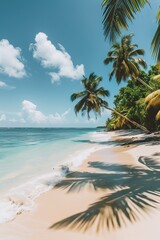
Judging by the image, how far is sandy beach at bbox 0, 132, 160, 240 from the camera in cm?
346

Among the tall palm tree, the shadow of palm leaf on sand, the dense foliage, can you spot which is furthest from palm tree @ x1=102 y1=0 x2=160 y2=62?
the dense foliage

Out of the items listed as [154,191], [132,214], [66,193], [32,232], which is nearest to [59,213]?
[32,232]

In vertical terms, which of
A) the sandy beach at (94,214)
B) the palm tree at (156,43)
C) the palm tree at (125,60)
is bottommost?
the sandy beach at (94,214)

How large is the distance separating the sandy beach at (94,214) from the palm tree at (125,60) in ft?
51.3

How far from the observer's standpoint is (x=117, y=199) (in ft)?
15.8

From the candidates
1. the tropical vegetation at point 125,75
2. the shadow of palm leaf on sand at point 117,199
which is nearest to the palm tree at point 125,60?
the tropical vegetation at point 125,75

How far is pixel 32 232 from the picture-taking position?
3.65 m

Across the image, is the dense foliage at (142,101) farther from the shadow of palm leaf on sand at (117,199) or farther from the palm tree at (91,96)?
the shadow of palm leaf on sand at (117,199)

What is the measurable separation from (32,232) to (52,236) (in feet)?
1.44

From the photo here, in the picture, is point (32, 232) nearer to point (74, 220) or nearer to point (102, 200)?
point (74, 220)

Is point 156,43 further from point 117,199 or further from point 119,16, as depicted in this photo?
point 117,199

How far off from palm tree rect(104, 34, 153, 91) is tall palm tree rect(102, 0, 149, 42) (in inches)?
607

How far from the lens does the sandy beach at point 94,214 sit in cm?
346

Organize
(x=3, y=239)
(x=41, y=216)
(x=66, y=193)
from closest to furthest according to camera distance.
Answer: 1. (x=3, y=239)
2. (x=41, y=216)
3. (x=66, y=193)
